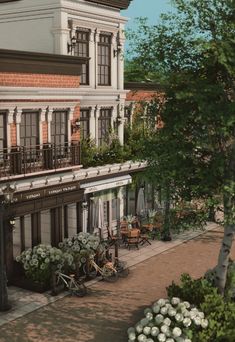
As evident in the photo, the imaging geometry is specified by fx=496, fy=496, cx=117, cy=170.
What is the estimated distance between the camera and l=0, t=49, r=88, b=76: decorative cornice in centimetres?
1714

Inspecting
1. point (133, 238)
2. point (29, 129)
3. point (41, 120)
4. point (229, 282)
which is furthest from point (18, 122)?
point (229, 282)

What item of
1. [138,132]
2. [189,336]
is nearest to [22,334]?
[189,336]

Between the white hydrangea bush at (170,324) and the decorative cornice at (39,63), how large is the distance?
31.5ft

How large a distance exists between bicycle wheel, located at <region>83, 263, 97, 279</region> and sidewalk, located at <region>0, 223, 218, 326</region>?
0.33 metres

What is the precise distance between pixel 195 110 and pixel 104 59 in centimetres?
1102

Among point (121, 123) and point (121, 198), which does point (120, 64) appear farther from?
point (121, 198)

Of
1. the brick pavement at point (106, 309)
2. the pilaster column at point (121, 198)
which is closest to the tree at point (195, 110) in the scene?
the brick pavement at point (106, 309)

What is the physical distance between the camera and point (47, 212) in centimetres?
Result: 2022

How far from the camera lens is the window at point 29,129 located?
18.5 metres

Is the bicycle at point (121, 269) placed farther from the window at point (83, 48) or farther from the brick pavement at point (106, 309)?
the window at point (83, 48)

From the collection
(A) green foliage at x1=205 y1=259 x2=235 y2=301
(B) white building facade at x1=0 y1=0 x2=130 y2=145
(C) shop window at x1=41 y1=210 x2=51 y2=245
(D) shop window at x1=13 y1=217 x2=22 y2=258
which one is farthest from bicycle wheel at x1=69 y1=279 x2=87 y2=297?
(B) white building facade at x1=0 y1=0 x2=130 y2=145

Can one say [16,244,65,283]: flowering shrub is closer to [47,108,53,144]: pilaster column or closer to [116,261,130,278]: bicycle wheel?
[116,261,130,278]: bicycle wheel

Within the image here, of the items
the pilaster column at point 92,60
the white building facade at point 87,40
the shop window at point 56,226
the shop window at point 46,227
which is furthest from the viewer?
the pilaster column at point 92,60

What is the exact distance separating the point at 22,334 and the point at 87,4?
1391cm
